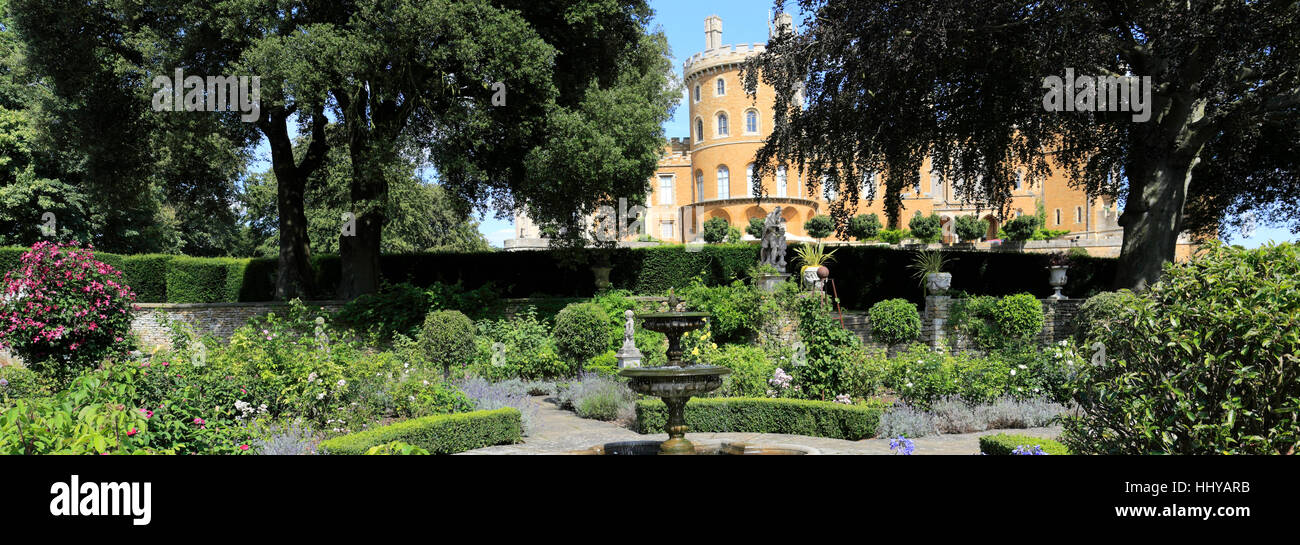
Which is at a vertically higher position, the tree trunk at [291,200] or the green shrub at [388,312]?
A: the tree trunk at [291,200]

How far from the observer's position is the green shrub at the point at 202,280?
22.4 meters

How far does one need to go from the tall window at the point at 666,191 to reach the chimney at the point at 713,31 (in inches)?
337

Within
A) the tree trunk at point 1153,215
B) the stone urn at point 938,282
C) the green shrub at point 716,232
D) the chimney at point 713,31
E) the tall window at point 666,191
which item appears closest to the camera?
the tree trunk at point 1153,215

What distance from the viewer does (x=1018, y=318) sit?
49.5ft

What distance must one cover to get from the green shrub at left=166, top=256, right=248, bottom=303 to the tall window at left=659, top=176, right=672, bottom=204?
109 ft

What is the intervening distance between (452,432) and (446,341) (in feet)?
19.1

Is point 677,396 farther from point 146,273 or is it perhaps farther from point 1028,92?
point 146,273

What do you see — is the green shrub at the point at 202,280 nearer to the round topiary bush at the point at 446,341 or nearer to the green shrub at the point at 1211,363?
the round topiary bush at the point at 446,341

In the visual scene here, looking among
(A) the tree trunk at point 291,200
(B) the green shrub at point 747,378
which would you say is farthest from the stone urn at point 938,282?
(A) the tree trunk at point 291,200

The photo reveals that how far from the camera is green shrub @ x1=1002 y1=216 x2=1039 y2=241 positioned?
41.2 m

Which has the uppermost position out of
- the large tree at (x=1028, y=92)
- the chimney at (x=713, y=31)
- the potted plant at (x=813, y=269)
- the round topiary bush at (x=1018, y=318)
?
the chimney at (x=713, y=31)

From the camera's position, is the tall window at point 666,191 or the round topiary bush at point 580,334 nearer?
the round topiary bush at point 580,334

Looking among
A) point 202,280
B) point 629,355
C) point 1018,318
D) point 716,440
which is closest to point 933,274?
point 1018,318

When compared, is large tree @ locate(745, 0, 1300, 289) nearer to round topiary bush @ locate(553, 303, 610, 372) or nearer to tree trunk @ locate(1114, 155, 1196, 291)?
tree trunk @ locate(1114, 155, 1196, 291)
